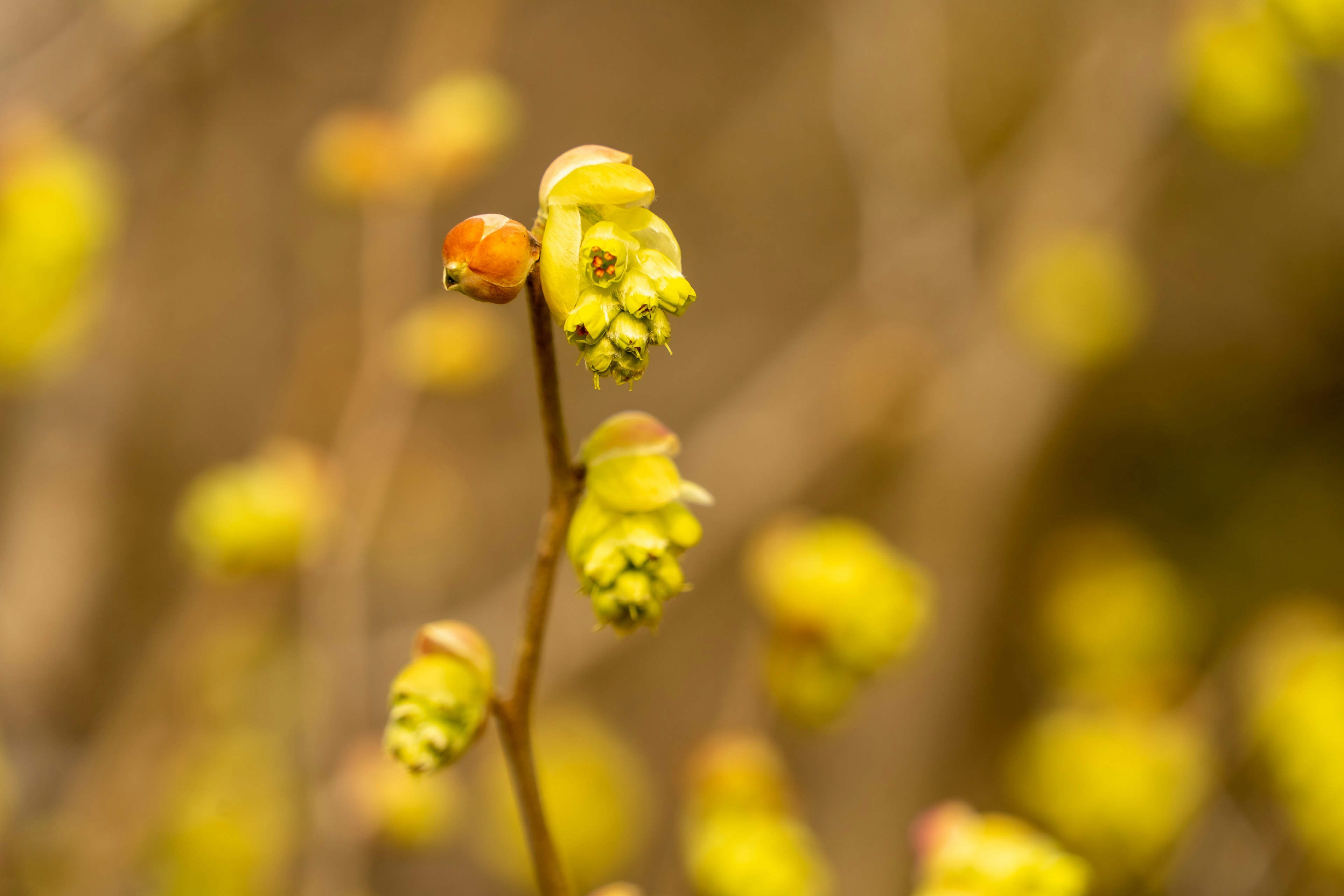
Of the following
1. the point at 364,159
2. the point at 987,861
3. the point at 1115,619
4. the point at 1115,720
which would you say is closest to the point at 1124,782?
the point at 1115,720

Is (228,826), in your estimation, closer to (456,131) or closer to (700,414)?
(456,131)

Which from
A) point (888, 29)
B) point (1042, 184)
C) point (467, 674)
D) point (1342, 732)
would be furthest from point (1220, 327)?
point (467, 674)

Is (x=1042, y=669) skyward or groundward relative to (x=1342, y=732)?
skyward

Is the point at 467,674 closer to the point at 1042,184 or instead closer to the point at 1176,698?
the point at 1176,698

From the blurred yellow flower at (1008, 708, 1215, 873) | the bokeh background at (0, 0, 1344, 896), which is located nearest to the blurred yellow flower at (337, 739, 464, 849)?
the bokeh background at (0, 0, 1344, 896)

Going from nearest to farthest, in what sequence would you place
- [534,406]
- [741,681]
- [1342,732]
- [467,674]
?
1. [467,674]
2. [1342,732]
3. [741,681]
4. [534,406]

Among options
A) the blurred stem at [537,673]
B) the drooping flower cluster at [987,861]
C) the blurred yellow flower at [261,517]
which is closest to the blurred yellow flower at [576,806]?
the blurred yellow flower at [261,517]

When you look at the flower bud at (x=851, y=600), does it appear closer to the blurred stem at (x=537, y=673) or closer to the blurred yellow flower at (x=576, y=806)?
the blurred stem at (x=537, y=673)

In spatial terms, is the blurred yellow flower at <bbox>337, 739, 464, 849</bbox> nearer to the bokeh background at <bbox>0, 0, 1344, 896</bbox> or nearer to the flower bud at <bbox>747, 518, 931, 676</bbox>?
the bokeh background at <bbox>0, 0, 1344, 896</bbox>
